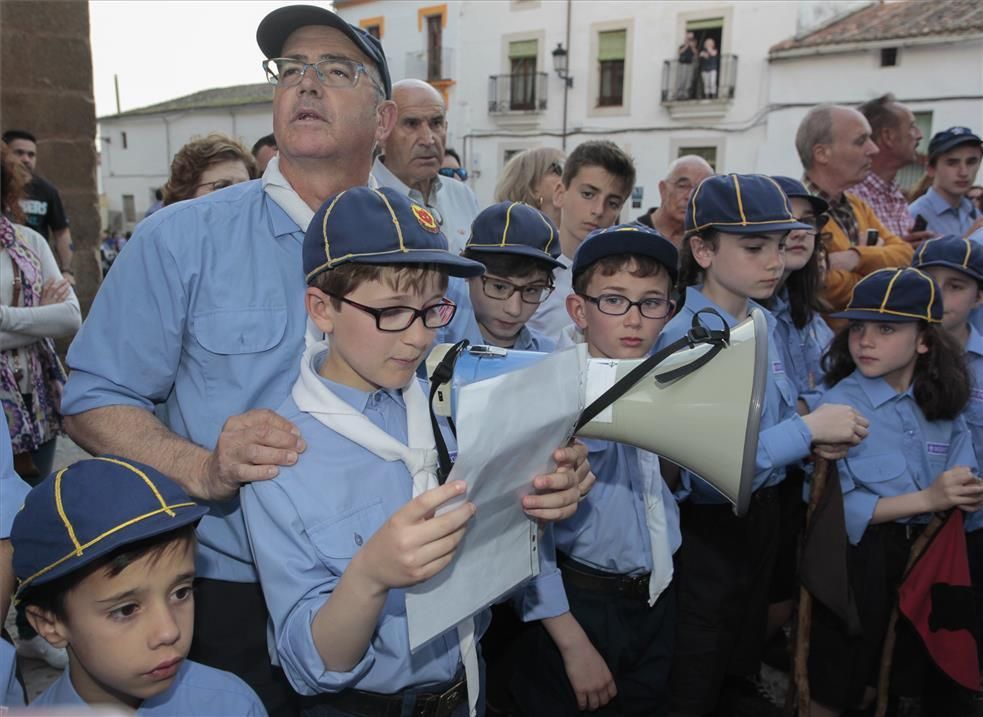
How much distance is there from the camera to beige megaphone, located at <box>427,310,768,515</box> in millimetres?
1546

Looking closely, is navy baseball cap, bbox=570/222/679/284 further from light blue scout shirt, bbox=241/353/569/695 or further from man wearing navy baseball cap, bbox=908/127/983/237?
man wearing navy baseball cap, bbox=908/127/983/237

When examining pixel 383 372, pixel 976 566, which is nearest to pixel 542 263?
pixel 383 372

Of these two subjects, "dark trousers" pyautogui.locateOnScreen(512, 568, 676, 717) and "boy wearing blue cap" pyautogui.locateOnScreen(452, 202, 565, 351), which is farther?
"boy wearing blue cap" pyautogui.locateOnScreen(452, 202, 565, 351)

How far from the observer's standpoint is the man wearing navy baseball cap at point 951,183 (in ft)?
15.8

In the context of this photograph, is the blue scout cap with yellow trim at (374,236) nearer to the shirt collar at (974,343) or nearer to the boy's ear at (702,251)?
the boy's ear at (702,251)

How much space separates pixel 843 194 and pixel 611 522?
2997 millimetres

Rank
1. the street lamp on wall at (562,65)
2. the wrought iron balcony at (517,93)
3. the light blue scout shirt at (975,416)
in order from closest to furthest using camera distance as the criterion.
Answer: the light blue scout shirt at (975,416), the street lamp on wall at (562,65), the wrought iron balcony at (517,93)

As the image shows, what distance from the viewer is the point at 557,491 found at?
1.49 metres

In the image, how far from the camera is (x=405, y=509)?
1177 millimetres

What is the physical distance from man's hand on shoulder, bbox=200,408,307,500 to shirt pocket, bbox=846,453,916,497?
2203mm

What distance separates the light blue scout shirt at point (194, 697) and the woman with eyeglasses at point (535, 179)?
337 cm

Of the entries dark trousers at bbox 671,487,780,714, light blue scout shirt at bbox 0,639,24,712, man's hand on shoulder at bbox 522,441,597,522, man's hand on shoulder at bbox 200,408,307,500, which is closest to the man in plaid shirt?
dark trousers at bbox 671,487,780,714

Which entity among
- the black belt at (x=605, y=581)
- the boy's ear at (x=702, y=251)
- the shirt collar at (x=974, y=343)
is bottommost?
the black belt at (x=605, y=581)

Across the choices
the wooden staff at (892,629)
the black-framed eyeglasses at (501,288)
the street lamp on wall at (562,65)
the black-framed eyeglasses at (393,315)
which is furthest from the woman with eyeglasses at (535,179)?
the street lamp on wall at (562,65)
